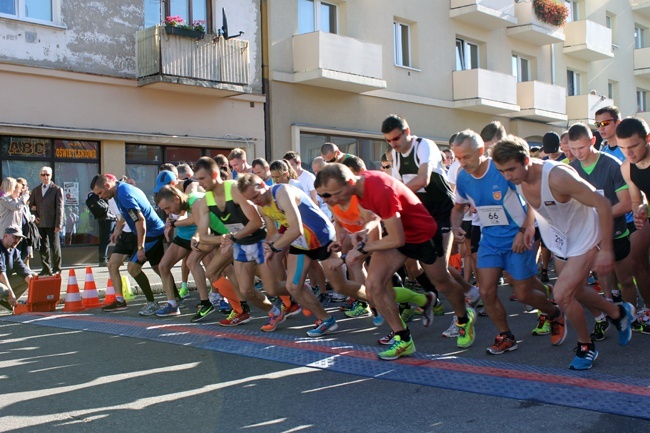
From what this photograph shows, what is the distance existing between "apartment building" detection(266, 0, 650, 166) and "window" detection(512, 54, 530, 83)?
0.05m

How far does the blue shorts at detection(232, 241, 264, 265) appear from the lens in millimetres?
7820

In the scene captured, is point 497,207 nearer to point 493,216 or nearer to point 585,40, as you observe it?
point 493,216

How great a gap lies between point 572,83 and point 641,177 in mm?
26076

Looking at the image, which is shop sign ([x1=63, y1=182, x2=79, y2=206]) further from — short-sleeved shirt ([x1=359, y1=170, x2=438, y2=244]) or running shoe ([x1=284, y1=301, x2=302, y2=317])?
short-sleeved shirt ([x1=359, y1=170, x2=438, y2=244])

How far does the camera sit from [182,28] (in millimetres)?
16750

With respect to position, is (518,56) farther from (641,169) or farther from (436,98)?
(641,169)

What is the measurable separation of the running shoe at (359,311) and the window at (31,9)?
10259mm

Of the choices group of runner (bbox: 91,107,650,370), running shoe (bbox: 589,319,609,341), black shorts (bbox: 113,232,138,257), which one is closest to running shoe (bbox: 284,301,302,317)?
group of runner (bbox: 91,107,650,370)

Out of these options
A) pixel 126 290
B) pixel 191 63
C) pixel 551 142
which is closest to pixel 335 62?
pixel 191 63

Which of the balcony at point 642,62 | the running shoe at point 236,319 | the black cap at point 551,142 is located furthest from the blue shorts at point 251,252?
the balcony at point 642,62

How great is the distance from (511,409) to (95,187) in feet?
21.5

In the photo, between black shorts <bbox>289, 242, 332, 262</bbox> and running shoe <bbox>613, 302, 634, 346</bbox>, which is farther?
black shorts <bbox>289, 242, 332, 262</bbox>

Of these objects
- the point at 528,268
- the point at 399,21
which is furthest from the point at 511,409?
the point at 399,21

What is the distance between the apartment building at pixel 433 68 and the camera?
63.6ft
